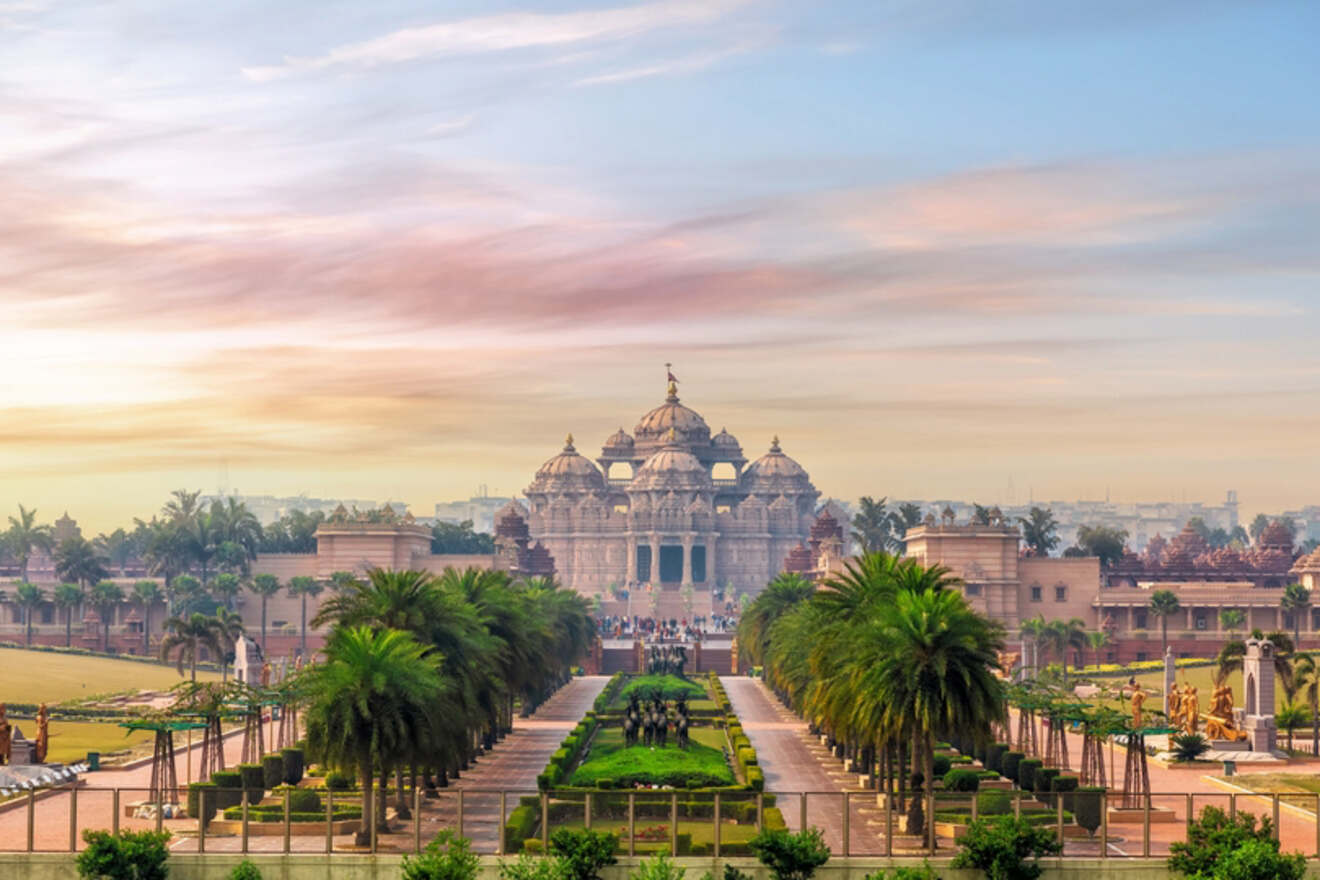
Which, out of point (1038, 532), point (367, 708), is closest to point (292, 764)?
point (367, 708)

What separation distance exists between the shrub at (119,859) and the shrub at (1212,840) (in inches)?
797

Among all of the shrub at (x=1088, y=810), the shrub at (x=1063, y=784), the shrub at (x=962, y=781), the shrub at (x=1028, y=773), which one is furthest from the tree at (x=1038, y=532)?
the shrub at (x=1088, y=810)

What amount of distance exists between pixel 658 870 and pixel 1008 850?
7362 mm

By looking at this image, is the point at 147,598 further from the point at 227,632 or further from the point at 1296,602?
the point at 1296,602

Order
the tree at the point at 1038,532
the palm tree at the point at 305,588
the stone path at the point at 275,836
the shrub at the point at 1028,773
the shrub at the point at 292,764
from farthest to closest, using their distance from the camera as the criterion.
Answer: the tree at the point at 1038,532 → the palm tree at the point at 305,588 → the shrub at the point at 1028,773 → the shrub at the point at 292,764 → the stone path at the point at 275,836

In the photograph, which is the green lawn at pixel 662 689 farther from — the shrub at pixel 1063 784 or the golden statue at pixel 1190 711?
the shrub at pixel 1063 784

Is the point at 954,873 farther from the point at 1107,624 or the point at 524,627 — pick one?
the point at 1107,624

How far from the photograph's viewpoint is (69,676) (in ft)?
372

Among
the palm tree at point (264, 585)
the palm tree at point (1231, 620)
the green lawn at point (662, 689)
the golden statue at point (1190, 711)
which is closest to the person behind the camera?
the golden statue at point (1190, 711)

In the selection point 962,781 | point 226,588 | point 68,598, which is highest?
point 226,588

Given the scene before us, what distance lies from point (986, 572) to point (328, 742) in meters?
107

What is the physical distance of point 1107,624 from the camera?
14562cm

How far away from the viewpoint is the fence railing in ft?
139

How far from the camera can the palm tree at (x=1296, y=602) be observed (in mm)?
139750
